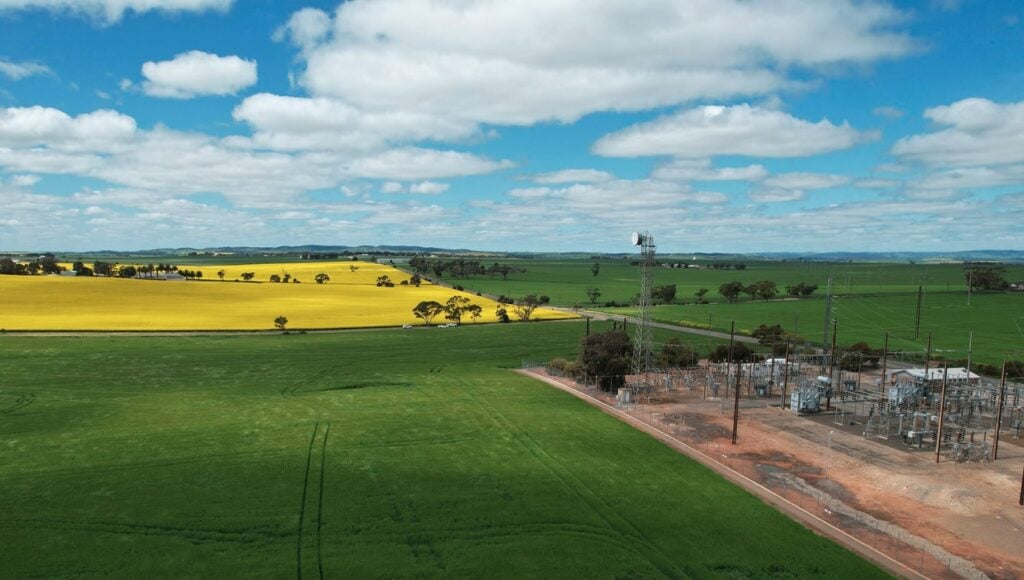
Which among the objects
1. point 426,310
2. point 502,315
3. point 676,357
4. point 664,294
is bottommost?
point 676,357

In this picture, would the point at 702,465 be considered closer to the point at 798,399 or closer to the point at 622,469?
the point at 622,469

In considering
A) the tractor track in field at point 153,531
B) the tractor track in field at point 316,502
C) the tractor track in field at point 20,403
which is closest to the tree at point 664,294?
the tractor track in field at point 316,502

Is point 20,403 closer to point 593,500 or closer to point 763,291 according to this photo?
point 593,500

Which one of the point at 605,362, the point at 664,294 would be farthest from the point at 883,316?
the point at 605,362

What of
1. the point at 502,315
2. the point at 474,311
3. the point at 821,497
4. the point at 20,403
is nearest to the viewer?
the point at 821,497

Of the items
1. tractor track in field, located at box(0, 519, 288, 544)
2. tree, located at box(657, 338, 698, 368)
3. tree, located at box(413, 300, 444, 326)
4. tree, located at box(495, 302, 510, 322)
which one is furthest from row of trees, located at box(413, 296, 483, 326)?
tractor track in field, located at box(0, 519, 288, 544)

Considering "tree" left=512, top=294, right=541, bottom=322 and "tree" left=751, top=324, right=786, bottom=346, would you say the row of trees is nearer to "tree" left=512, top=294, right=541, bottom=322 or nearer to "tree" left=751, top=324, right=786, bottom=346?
"tree" left=512, top=294, right=541, bottom=322

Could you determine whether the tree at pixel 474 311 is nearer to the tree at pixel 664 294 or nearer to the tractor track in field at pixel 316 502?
the tree at pixel 664 294
